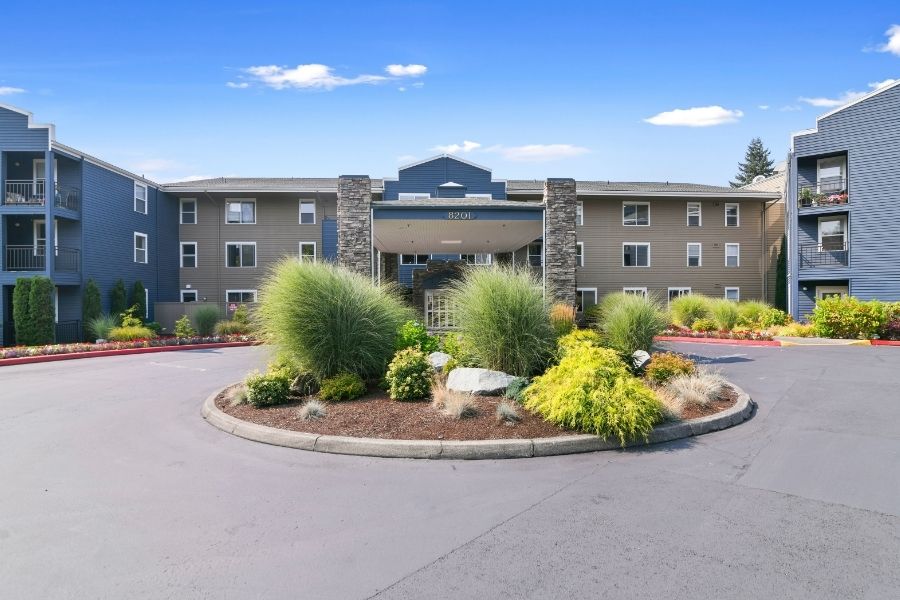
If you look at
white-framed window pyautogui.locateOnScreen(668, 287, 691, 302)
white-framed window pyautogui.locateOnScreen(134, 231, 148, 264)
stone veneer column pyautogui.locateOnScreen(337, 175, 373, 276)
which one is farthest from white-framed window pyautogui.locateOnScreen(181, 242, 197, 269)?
white-framed window pyautogui.locateOnScreen(668, 287, 691, 302)

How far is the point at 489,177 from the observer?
94.2 ft

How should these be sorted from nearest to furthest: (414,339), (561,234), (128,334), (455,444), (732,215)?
(455,444), (414,339), (561,234), (128,334), (732,215)

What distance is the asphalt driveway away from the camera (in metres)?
3.45

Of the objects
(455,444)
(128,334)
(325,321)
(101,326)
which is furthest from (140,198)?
(455,444)

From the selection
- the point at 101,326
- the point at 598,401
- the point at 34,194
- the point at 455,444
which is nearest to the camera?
the point at 455,444

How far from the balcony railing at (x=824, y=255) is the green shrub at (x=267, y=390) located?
25442mm

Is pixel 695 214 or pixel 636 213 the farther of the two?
pixel 695 214

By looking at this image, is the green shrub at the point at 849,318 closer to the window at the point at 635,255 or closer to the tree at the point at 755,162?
the window at the point at 635,255

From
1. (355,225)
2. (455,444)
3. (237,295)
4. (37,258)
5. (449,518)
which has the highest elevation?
(355,225)

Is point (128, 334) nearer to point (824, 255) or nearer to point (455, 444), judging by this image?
point (455, 444)

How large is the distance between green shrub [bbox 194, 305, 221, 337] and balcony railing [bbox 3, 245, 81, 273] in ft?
16.5

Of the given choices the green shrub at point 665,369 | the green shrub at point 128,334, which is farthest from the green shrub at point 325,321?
the green shrub at point 128,334

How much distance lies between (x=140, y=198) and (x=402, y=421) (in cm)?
2523

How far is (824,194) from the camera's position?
80.4ft
